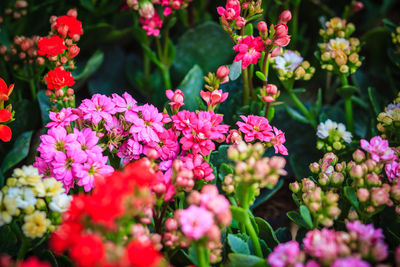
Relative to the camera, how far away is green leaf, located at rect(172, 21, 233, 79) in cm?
122

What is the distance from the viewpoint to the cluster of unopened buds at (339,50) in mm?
975

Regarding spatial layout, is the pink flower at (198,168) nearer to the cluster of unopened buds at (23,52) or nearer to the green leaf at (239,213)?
the green leaf at (239,213)

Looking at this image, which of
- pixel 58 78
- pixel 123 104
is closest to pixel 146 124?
pixel 123 104

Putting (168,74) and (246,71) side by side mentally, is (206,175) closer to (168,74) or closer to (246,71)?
(246,71)

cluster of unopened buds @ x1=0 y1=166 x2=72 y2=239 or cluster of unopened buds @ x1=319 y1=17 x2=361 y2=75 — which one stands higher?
cluster of unopened buds @ x1=319 y1=17 x2=361 y2=75

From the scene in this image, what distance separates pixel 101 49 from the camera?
1.40 meters

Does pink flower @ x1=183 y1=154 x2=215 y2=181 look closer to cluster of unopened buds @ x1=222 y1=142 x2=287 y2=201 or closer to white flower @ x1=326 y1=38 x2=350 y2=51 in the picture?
cluster of unopened buds @ x1=222 y1=142 x2=287 y2=201

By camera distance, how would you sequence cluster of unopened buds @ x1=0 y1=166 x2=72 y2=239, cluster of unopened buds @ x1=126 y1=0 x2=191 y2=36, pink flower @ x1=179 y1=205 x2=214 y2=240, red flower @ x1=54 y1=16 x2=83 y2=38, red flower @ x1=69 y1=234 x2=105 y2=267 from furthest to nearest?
cluster of unopened buds @ x1=126 y1=0 x2=191 y2=36 → red flower @ x1=54 y1=16 x2=83 y2=38 → cluster of unopened buds @ x1=0 y1=166 x2=72 y2=239 → pink flower @ x1=179 y1=205 x2=214 y2=240 → red flower @ x1=69 y1=234 x2=105 y2=267

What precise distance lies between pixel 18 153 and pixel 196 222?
57 cm

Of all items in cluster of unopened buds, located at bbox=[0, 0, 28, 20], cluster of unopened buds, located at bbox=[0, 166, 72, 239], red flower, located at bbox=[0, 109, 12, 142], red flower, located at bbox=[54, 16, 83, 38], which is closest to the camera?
cluster of unopened buds, located at bbox=[0, 166, 72, 239]

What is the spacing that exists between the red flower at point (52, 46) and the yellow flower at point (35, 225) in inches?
12.9

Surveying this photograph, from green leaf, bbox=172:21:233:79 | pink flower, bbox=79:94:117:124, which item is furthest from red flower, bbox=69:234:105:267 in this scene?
green leaf, bbox=172:21:233:79

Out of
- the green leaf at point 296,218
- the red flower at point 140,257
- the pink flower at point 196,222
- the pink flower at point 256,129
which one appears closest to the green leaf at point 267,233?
the green leaf at point 296,218

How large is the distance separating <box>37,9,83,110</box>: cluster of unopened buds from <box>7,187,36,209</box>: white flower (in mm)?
236
